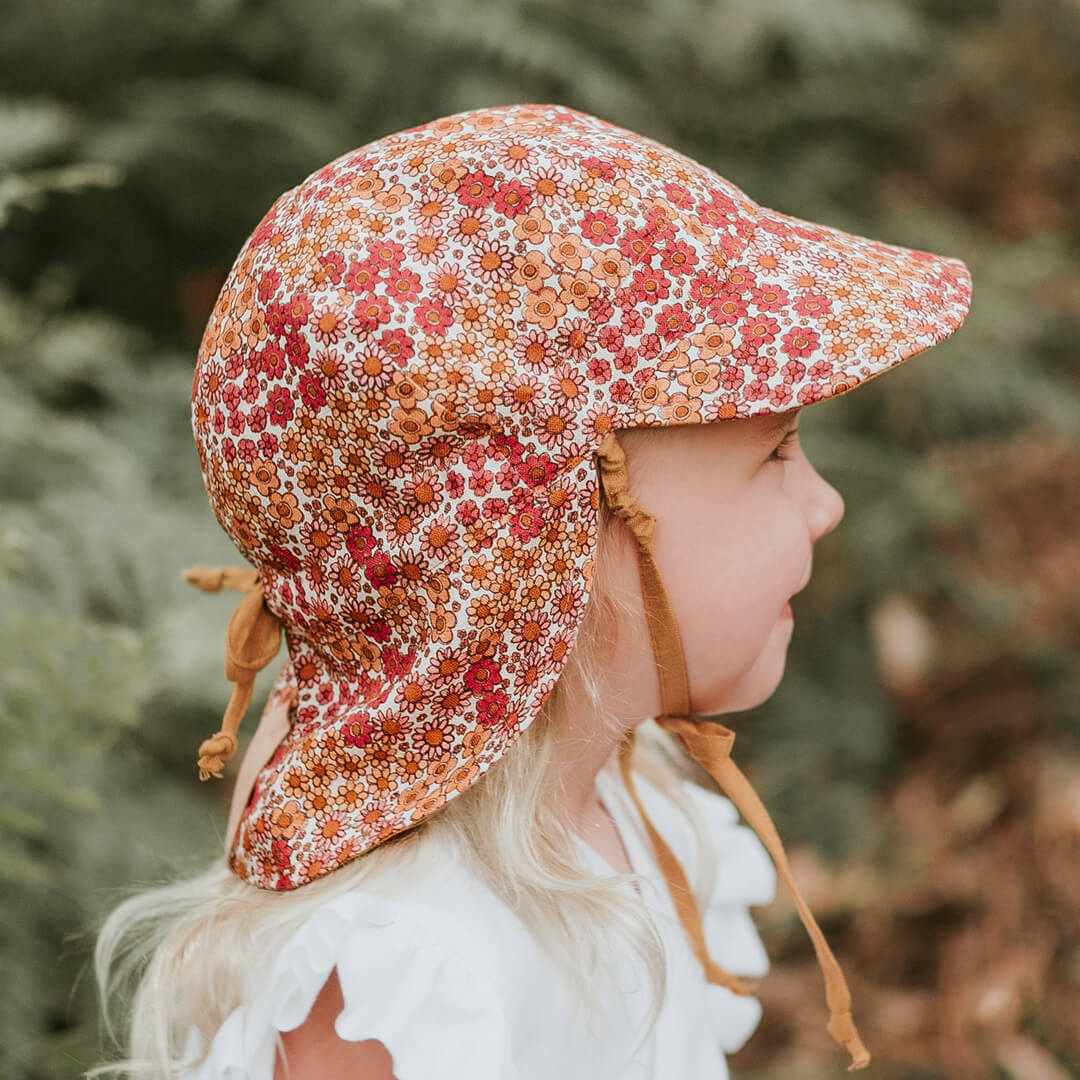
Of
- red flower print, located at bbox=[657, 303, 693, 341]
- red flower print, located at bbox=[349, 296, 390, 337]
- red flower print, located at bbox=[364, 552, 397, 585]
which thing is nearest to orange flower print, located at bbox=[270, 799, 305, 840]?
red flower print, located at bbox=[364, 552, 397, 585]

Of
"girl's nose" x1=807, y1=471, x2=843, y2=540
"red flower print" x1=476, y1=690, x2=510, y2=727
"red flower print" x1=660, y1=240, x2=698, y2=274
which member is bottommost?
"red flower print" x1=476, y1=690, x2=510, y2=727

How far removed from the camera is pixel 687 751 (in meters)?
1.64

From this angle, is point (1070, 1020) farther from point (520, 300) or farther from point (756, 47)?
point (756, 47)

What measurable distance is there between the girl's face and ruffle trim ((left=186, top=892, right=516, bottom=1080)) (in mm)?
369

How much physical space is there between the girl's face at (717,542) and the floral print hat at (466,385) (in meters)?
0.04

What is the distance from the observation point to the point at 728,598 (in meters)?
1.43

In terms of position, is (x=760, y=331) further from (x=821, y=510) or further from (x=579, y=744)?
(x=579, y=744)

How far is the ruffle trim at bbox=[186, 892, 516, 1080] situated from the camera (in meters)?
1.28

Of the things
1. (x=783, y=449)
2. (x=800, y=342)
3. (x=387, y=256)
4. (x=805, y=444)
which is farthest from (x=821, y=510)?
(x=805, y=444)

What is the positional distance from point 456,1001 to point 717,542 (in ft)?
1.86

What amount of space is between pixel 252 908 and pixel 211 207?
235cm

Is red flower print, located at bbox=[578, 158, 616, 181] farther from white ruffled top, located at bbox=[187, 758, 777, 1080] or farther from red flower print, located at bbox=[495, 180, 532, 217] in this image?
white ruffled top, located at bbox=[187, 758, 777, 1080]

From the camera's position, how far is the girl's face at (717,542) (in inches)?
54.6

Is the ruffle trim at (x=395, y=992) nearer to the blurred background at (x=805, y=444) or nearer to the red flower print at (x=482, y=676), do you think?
the red flower print at (x=482, y=676)
